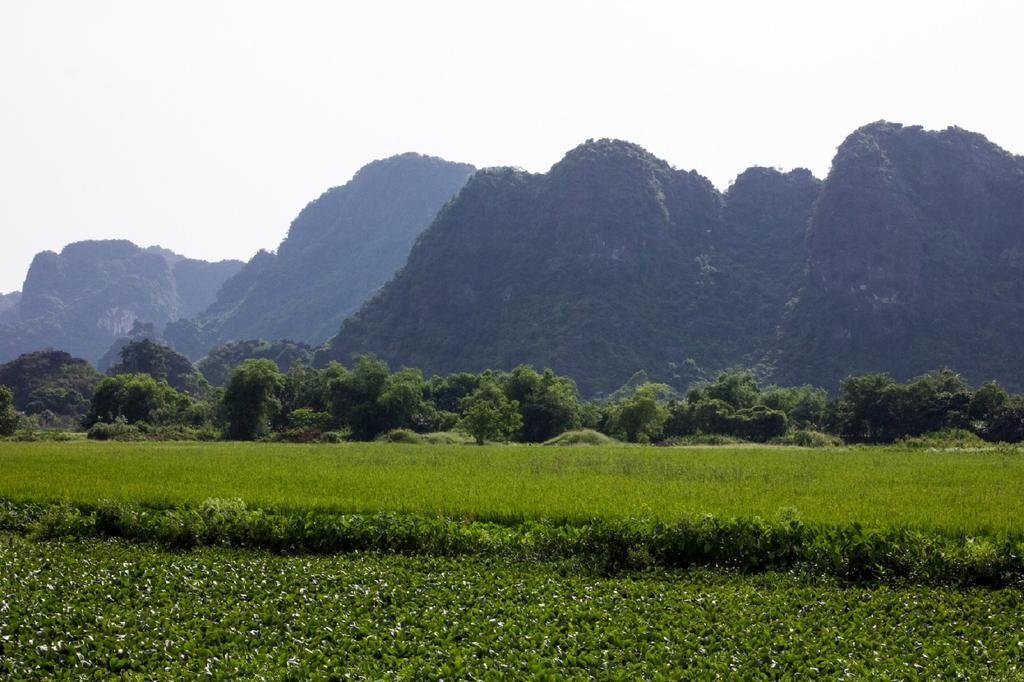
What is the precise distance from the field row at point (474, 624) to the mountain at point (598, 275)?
98.8m

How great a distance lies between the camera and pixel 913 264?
403 ft

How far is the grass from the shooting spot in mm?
15750

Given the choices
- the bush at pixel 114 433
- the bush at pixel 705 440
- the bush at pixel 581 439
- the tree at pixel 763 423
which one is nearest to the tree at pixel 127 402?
the bush at pixel 114 433

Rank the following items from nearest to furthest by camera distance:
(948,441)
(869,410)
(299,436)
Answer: (948,441) < (299,436) < (869,410)

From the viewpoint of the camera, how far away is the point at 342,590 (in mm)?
11555

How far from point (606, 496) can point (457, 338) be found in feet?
385

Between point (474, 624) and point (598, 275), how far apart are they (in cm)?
12600

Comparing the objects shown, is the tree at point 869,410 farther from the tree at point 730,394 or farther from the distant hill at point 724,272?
the distant hill at point 724,272

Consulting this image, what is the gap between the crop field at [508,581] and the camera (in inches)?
359

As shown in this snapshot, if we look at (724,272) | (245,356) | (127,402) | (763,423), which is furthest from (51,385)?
(724,272)

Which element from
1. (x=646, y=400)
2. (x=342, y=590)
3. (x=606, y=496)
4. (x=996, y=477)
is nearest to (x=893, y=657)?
(x=342, y=590)

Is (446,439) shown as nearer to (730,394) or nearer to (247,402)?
(247,402)

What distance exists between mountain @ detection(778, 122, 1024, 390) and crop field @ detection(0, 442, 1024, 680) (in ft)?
320

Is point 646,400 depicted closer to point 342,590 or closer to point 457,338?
point 342,590
